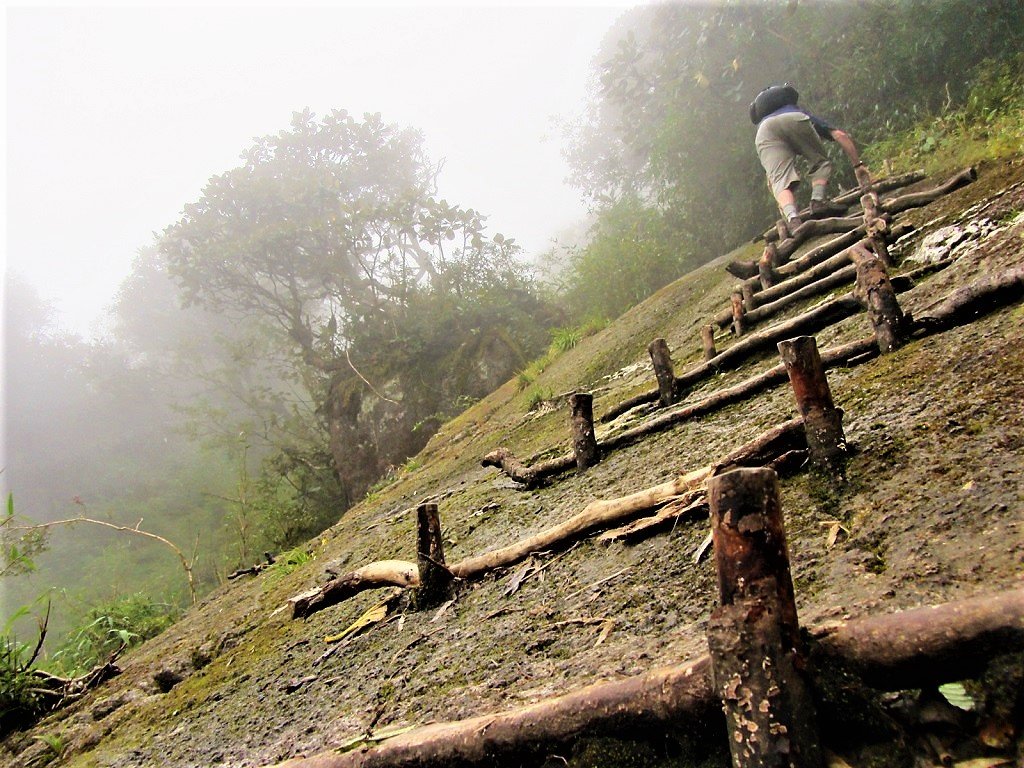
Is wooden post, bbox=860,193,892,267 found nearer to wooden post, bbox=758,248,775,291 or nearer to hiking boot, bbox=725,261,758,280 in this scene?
wooden post, bbox=758,248,775,291

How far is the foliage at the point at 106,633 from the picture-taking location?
7.42m

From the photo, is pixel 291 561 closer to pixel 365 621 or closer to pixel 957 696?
pixel 365 621

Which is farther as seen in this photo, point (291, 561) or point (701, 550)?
point (291, 561)

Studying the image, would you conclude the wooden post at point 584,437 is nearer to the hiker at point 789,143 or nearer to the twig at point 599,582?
the twig at point 599,582

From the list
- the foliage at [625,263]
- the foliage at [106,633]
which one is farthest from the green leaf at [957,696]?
the foliage at [625,263]

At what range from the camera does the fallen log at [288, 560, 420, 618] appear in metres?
3.12

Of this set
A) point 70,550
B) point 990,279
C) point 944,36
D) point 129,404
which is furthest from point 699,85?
point 129,404

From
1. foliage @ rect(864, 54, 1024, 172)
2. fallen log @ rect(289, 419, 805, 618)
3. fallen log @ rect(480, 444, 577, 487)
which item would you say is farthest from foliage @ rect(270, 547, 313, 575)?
foliage @ rect(864, 54, 1024, 172)

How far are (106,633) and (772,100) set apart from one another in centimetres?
1039

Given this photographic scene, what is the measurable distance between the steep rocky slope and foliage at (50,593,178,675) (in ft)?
9.69

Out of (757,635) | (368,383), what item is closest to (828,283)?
(757,635)

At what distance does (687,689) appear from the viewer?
131 centimetres

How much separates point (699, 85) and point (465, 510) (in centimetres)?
848

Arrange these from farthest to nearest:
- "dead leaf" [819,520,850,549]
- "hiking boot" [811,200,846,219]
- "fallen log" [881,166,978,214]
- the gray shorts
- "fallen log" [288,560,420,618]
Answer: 1. the gray shorts
2. "hiking boot" [811,200,846,219]
3. "fallen log" [881,166,978,214]
4. "fallen log" [288,560,420,618]
5. "dead leaf" [819,520,850,549]
